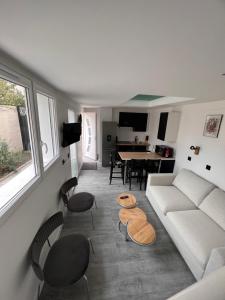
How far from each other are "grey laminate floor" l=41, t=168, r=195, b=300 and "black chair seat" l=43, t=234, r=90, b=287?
18.0 inches

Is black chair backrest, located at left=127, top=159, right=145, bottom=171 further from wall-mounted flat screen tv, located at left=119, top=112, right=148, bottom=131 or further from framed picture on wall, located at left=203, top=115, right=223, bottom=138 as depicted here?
wall-mounted flat screen tv, located at left=119, top=112, right=148, bottom=131

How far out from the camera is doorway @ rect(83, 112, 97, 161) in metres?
5.85

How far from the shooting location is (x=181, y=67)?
3.64 ft

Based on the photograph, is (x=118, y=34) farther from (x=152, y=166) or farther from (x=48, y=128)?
(x=152, y=166)

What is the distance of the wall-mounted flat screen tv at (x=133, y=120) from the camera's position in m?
5.64

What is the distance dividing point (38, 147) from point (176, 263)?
234 cm

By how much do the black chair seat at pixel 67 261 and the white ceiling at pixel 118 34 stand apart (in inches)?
73.1

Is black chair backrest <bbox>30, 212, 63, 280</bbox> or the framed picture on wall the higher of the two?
the framed picture on wall

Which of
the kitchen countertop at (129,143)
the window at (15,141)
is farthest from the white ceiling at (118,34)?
the kitchen countertop at (129,143)

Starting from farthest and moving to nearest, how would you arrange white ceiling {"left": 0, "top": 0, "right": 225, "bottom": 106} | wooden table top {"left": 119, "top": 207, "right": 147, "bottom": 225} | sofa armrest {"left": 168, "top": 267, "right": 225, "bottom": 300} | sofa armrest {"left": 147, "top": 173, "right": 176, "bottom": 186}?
A: sofa armrest {"left": 147, "top": 173, "right": 176, "bottom": 186} < wooden table top {"left": 119, "top": 207, "right": 147, "bottom": 225} < sofa armrest {"left": 168, "top": 267, "right": 225, "bottom": 300} < white ceiling {"left": 0, "top": 0, "right": 225, "bottom": 106}

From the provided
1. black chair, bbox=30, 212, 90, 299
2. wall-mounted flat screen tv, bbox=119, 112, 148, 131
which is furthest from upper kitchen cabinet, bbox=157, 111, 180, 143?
black chair, bbox=30, 212, 90, 299

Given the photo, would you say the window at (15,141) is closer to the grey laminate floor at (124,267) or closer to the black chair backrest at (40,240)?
the black chair backrest at (40,240)

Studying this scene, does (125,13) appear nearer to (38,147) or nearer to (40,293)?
(38,147)

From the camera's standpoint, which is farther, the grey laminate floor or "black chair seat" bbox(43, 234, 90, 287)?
the grey laminate floor
